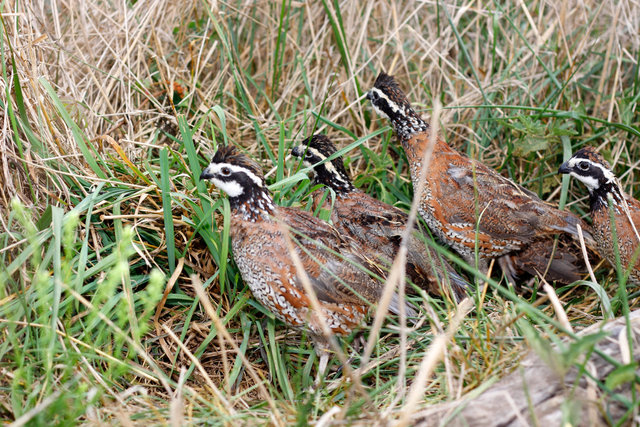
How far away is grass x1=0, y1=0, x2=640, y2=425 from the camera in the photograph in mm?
3432

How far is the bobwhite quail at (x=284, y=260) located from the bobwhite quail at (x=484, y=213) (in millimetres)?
1060

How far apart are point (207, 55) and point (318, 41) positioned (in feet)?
3.87

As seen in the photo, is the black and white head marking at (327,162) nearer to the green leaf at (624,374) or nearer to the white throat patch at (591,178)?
the white throat patch at (591,178)

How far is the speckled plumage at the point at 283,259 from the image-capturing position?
4.20 meters

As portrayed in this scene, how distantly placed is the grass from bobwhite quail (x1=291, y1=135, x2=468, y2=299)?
0.86 feet

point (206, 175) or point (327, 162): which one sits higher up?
point (206, 175)

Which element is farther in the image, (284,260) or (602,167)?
(602,167)

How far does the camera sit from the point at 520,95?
6297 mm

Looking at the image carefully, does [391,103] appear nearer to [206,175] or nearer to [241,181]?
[241,181]

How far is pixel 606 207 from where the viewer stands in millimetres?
4996

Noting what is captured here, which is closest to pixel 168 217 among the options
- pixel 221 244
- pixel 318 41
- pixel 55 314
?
pixel 221 244

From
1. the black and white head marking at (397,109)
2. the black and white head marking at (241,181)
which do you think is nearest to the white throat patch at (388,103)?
the black and white head marking at (397,109)

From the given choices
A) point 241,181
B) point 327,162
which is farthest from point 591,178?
point 241,181

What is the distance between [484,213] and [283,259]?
6.19 feet
